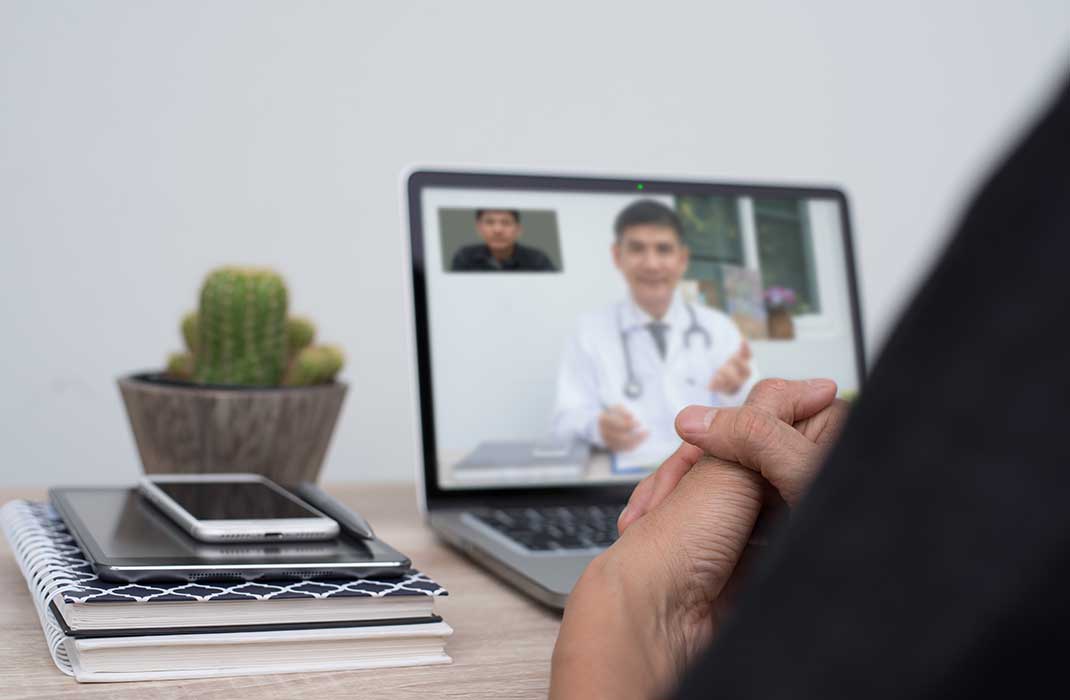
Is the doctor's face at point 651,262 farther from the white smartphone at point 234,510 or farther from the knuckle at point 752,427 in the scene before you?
the knuckle at point 752,427

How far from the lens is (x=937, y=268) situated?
0.15 metres

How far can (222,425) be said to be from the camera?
859mm

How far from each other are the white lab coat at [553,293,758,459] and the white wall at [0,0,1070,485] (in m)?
0.42

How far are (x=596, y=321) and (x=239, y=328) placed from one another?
1.07ft

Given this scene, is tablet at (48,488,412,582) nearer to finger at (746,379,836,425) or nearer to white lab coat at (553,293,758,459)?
finger at (746,379,836,425)

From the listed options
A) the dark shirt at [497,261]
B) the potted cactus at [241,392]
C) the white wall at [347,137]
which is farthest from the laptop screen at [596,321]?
the white wall at [347,137]

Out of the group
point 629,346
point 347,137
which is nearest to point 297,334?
point 629,346

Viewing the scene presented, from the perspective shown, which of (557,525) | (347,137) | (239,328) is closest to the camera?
(557,525)

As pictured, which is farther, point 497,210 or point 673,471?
point 497,210

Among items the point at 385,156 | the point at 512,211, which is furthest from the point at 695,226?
the point at 385,156

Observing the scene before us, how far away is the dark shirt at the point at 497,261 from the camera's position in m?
0.95

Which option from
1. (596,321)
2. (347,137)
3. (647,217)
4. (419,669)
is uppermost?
(347,137)

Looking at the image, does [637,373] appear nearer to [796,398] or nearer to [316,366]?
[316,366]

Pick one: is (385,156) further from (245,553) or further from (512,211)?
(245,553)
